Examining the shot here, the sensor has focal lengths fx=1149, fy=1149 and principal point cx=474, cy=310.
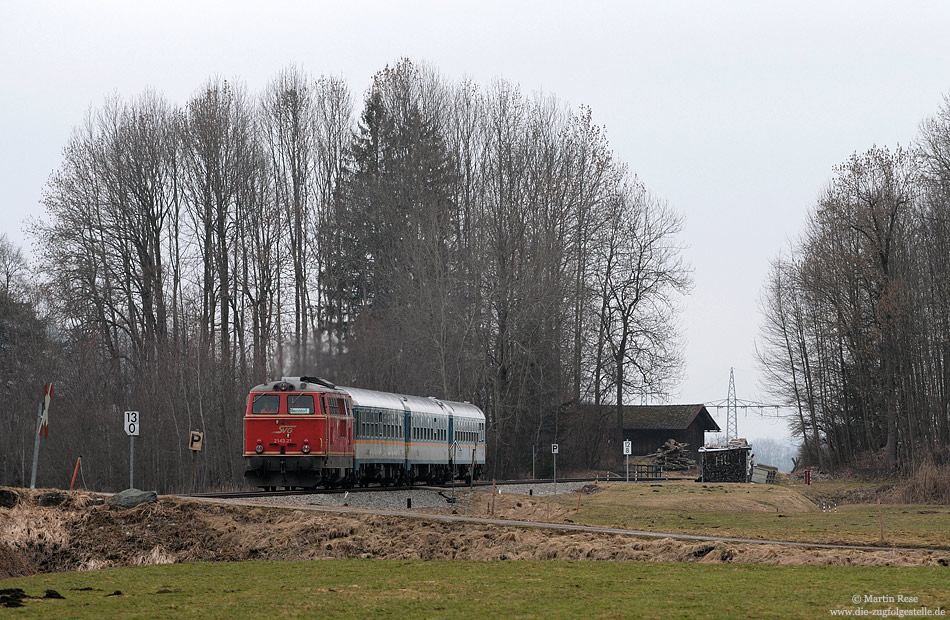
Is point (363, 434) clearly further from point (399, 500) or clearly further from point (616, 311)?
point (616, 311)

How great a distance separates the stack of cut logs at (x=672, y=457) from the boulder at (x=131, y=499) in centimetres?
6144

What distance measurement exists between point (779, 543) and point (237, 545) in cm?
1167

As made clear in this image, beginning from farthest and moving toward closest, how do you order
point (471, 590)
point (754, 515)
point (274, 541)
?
1. point (754, 515)
2. point (274, 541)
3. point (471, 590)

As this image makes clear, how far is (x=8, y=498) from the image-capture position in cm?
2577

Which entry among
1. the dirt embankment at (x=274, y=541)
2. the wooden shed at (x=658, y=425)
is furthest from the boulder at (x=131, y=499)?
the wooden shed at (x=658, y=425)

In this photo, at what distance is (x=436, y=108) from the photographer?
74438 mm

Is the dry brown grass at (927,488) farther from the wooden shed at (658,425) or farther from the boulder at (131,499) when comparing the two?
the wooden shed at (658,425)

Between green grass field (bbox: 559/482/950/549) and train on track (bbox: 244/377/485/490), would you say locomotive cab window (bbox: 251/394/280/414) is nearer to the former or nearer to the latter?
train on track (bbox: 244/377/485/490)

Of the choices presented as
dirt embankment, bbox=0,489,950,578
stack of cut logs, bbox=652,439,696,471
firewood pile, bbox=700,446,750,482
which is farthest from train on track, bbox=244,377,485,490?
stack of cut logs, bbox=652,439,696,471

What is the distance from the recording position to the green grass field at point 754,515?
2883cm

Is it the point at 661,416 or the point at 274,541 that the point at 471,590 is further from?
the point at 661,416

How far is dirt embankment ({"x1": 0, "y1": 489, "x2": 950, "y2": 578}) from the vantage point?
2298cm

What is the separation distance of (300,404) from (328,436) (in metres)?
1.30

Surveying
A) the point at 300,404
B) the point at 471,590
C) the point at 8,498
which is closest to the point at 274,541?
the point at 8,498
